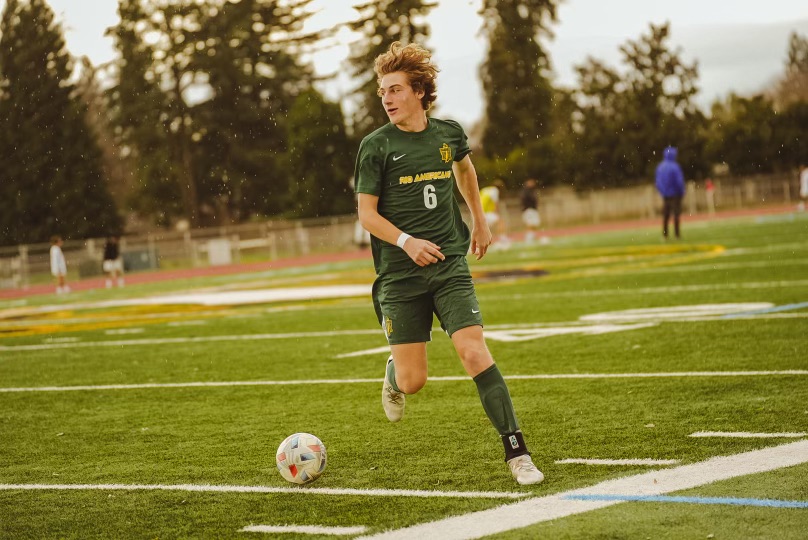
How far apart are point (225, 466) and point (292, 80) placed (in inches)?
2218

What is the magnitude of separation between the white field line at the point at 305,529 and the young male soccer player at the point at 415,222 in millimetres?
1183

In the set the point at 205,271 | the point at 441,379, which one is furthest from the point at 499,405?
the point at 205,271

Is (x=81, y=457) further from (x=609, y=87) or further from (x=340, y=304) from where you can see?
(x=609, y=87)

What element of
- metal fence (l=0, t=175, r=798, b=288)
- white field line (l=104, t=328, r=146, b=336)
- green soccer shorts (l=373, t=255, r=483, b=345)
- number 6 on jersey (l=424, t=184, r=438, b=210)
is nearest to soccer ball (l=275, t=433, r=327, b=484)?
green soccer shorts (l=373, t=255, r=483, b=345)

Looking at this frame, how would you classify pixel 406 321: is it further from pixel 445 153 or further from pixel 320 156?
pixel 320 156

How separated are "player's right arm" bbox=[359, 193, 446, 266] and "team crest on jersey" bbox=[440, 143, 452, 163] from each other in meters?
0.40

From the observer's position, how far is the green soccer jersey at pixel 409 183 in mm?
5883

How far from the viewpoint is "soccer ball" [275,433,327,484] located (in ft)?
19.0

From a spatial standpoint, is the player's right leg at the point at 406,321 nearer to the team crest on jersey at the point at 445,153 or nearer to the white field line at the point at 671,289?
the team crest on jersey at the point at 445,153

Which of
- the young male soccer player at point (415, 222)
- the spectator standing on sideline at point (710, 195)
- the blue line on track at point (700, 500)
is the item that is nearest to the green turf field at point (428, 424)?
the blue line on track at point (700, 500)

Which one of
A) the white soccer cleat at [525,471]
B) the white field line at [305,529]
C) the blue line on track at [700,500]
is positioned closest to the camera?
the blue line on track at [700,500]

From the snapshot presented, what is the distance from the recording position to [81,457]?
22.8 feet

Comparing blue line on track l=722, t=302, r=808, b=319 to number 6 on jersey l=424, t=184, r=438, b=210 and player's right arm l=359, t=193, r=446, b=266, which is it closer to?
number 6 on jersey l=424, t=184, r=438, b=210

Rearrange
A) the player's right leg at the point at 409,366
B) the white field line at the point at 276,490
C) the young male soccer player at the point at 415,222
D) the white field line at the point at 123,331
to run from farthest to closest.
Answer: the white field line at the point at 123,331, the player's right leg at the point at 409,366, the young male soccer player at the point at 415,222, the white field line at the point at 276,490
